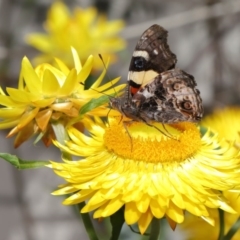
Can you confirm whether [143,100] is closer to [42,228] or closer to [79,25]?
[79,25]

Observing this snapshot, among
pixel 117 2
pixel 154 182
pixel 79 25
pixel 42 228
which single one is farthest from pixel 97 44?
pixel 154 182

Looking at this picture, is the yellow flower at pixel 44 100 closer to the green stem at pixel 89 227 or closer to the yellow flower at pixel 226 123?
the green stem at pixel 89 227

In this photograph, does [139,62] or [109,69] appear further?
[109,69]

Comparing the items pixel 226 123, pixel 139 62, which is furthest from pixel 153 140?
pixel 226 123

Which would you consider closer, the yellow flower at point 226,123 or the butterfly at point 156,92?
the butterfly at point 156,92

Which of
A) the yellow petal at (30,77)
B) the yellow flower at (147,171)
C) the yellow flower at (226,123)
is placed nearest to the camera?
the yellow flower at (147,171)

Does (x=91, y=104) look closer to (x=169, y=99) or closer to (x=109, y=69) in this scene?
(x=169, y=99)

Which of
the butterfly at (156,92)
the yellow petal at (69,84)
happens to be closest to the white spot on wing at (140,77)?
the butterfly at (156,92)

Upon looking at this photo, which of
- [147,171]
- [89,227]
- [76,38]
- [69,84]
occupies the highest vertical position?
[76,38]
